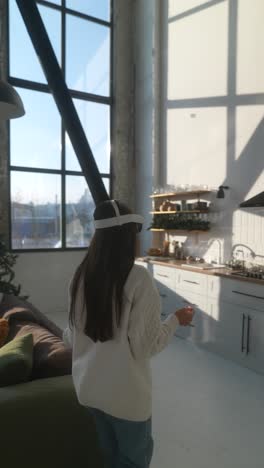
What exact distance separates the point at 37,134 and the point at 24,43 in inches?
53.6

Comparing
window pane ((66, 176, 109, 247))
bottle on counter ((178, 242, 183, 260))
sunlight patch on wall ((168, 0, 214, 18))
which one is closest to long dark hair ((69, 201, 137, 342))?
bottle on counter ((178, 242, 183, 260))

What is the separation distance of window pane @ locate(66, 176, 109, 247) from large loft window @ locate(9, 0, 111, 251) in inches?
0.7

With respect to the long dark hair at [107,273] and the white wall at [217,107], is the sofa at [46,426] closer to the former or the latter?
the long dark hair at [107,273]

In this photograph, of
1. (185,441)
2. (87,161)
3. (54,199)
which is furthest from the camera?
(54,199)

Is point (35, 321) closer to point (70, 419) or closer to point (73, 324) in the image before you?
point (70, 419)

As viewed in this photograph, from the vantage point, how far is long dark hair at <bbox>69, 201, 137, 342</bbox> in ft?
3.97

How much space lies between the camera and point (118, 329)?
4.02 feet

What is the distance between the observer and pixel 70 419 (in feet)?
5.48

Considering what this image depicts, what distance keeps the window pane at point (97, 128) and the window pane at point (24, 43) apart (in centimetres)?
84

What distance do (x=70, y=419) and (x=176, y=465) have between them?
852 mm

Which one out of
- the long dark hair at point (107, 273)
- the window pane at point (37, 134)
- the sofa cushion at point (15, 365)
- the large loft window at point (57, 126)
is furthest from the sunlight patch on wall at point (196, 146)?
the long dark hair at point (107, 273)

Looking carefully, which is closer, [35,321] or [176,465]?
[176,465]

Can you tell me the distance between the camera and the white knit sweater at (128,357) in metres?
1.22

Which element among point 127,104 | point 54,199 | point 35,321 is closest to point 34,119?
point 54,199
